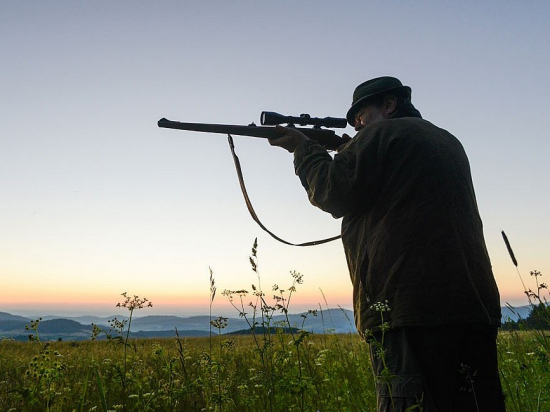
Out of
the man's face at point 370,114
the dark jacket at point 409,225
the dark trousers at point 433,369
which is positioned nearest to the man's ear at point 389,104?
the man's face at point 370,114

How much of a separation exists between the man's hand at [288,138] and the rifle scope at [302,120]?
0.82 feet

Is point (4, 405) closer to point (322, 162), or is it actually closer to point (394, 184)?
point (322, 162)

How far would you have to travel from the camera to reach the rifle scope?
4.09 metres

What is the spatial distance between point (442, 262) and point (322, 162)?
1.01m

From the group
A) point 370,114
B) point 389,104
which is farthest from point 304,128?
point 389,104

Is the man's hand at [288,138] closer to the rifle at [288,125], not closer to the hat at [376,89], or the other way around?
the rifle at [288,125]

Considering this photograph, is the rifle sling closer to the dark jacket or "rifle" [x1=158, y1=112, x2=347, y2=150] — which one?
"rifle" [x1=158, y1=112, x2=347, y2=150]

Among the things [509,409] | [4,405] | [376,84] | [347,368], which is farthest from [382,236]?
[4,405]

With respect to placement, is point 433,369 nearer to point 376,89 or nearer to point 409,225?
point 409,225

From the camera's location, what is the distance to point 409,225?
7.77ft

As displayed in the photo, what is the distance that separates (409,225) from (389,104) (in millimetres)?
1144

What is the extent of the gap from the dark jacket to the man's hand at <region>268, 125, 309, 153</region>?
34.1 inches

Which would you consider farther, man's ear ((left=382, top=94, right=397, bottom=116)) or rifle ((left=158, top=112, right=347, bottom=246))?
rifle ((left=158, top=112, right=347, bottom=246))

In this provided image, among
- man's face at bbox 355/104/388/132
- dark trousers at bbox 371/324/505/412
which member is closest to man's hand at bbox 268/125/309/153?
man's face at bbox 355/104/388/132
